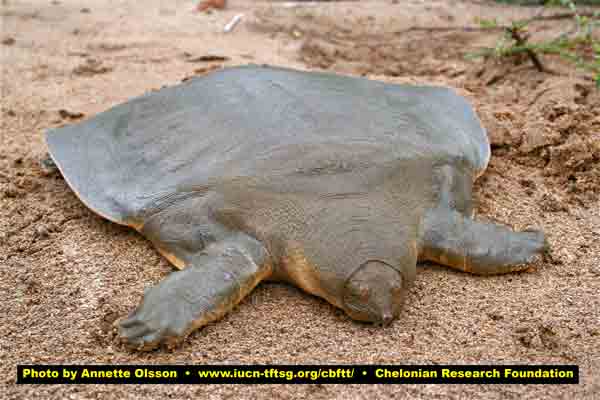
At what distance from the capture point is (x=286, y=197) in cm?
158

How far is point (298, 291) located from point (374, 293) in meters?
0.26

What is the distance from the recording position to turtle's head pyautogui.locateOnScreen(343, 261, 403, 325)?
1410 mm

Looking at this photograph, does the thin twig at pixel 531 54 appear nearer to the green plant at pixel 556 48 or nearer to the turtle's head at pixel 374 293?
the green plant at pixel 556 48

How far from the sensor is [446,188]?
1.75m

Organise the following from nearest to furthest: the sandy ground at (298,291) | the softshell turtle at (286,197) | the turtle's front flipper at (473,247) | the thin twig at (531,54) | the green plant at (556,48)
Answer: the sandy ground at (298,291) < the softshell turtle at (286,197) < the turtle's front flipper at (473,247) < the green plant at (556,48) < the thin twig at (531,54)

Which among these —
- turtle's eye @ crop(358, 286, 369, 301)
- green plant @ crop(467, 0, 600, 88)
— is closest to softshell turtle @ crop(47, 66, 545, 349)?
turtle's eye @ crop(358, 286, 369, 301)

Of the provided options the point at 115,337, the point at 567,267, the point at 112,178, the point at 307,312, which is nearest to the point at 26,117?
the point at 112,178

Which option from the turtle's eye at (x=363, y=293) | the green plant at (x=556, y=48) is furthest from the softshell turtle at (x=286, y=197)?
the green plant at (x=556, y=48)

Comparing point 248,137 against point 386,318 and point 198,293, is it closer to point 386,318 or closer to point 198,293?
point 198,293

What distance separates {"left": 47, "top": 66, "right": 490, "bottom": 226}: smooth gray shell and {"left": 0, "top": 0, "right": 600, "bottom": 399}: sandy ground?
148 mm

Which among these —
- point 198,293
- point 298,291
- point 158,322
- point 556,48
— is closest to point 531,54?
point 556,48

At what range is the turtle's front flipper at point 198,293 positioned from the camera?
136 cm

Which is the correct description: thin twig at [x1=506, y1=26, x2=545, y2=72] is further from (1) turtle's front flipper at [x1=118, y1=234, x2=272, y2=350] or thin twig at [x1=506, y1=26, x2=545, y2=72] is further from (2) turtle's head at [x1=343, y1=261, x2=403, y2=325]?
(1) turtle's front flipper at [x1=118, y1=234, x2=272, y2=350]

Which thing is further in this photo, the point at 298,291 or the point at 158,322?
the point at 298,291
